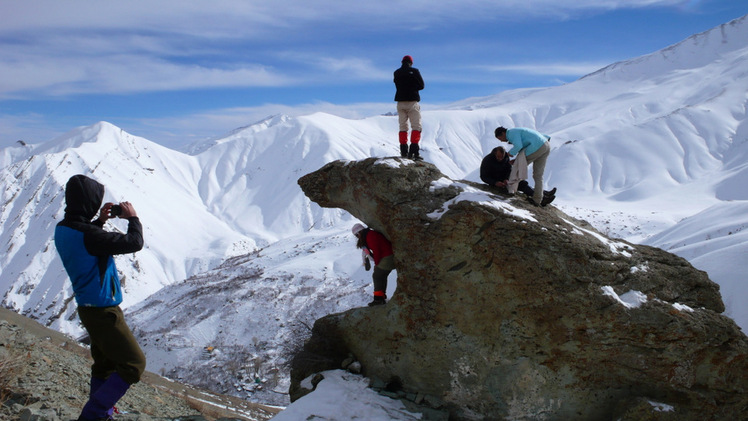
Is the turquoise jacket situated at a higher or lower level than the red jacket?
higher

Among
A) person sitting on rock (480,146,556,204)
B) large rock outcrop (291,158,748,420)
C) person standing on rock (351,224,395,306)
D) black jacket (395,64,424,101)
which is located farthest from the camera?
black jacket (395,64,424,101)

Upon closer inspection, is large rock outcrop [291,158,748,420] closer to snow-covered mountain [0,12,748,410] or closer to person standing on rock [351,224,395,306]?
person standing on rock [351,224,395,306]

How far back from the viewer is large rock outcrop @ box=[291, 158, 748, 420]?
7.19 meters

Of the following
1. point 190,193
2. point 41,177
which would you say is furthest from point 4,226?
point 190,193

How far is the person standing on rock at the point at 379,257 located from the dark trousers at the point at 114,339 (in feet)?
14.5

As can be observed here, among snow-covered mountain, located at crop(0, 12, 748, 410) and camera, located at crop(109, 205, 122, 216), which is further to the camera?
snow-covered mountain, located at crop(0, 12, 748, 410)

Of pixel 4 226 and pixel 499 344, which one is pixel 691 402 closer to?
pixel 499 344

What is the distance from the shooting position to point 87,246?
17.6 feet

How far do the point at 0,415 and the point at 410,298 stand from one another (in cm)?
591

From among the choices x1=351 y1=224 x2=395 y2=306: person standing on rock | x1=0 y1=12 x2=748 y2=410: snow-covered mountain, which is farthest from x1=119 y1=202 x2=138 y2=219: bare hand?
x1=0 y1=12 x2=748 y2=410: snow-covered mountain

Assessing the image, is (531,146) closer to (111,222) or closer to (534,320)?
(534,320)

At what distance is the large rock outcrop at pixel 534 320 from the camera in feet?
23.6

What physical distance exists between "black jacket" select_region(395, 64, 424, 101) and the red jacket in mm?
2980

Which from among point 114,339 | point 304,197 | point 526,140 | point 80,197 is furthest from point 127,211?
point 304,197
